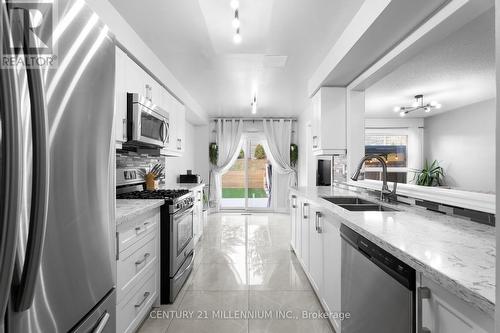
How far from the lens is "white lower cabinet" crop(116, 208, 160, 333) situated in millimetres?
1582

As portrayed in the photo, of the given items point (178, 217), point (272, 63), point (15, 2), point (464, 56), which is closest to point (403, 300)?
point (15, 2)

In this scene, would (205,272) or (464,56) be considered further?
(205,272)

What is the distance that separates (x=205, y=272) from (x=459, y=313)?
2.59 meters

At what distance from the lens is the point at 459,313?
73 centimetres

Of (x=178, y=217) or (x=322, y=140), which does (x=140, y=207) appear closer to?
(x=178, y=217)

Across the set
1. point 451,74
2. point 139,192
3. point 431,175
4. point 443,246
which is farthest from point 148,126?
point 451,74

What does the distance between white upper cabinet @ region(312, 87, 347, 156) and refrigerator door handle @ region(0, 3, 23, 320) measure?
2.97m

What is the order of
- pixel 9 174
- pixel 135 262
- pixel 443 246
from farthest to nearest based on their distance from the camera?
pixel 135 262 → pixel 443 246 → pixel 9 174

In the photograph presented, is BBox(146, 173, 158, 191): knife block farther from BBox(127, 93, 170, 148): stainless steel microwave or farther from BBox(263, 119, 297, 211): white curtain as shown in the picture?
BBox(263, 119, 297, 211): white curtain

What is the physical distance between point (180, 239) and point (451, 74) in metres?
3.10

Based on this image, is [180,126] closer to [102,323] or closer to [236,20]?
[236,20]

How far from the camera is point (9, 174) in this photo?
56 centimetres

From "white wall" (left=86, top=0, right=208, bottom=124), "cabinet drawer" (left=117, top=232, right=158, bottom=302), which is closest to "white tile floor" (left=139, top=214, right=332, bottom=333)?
"cabinet drawer" (left=117, top=232, right=158, bottom=302)

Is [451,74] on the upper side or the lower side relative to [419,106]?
upper
